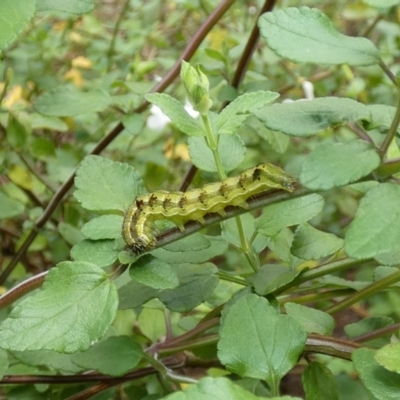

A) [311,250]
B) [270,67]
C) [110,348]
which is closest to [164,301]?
[110,348]

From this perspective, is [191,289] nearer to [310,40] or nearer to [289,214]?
[289,214]

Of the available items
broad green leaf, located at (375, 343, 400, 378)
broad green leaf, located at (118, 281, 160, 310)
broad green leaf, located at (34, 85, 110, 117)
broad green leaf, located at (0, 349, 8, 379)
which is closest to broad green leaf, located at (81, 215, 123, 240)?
broad green leaf, located at (118, 281, 160, 310)

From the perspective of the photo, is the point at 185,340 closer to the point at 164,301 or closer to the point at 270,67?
the point at 164,301

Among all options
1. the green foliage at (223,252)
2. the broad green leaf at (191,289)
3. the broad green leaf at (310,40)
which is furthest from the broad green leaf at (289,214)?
Result: the broad green leaf at (310,40)

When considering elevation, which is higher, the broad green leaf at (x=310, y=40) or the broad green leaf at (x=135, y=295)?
the broad green leaf at (x=310, y=40)

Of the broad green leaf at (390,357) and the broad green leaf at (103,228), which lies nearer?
the broad green leaf at (390,357)

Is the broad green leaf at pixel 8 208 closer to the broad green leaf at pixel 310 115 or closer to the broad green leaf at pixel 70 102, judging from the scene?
the broad green leaf at pixel 70 102

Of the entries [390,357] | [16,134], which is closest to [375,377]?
[390,357]
